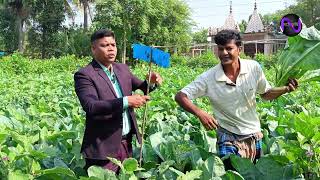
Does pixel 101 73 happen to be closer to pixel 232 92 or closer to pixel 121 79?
pixel 121 79

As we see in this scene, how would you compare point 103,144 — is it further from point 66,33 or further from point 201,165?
point 66,33

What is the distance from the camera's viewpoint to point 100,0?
3062cm

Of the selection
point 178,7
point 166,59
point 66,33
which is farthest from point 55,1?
point 166,59

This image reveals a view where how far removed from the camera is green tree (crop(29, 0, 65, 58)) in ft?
114

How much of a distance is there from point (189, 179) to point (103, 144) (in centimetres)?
73

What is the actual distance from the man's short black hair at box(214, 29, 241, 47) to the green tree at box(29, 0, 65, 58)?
31895 mm

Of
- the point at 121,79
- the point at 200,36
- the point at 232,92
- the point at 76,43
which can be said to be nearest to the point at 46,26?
the point at 76,43

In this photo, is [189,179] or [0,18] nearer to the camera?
[189,179]

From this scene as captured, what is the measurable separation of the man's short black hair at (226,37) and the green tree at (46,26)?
31.9m

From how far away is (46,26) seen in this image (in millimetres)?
35906

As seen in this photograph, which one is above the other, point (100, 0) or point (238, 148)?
point (100, 0)

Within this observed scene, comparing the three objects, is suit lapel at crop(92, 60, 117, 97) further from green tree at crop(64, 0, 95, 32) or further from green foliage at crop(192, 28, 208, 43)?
green foliage at crop(192, 28, 208, 43)
